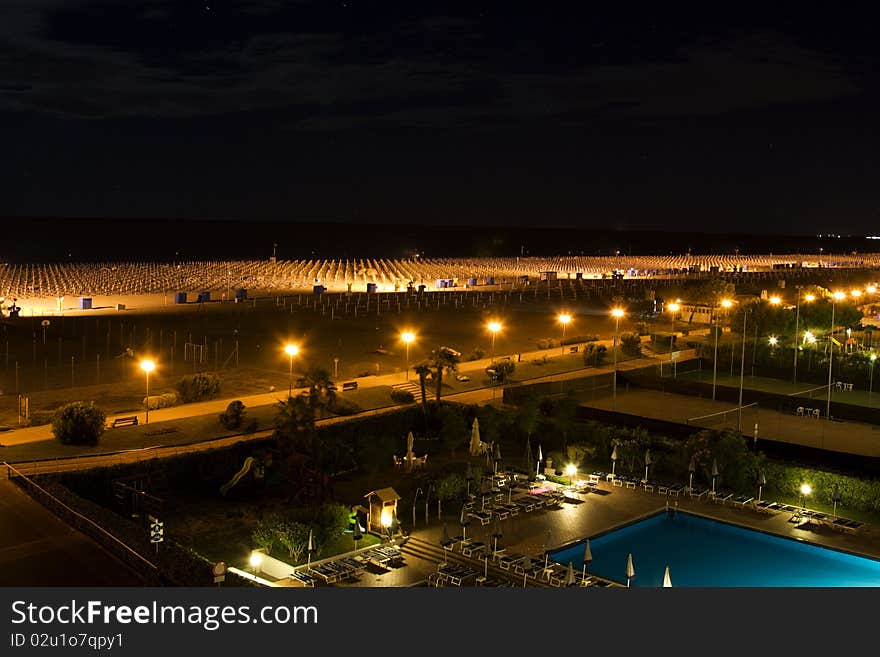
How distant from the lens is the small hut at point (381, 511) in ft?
60.7

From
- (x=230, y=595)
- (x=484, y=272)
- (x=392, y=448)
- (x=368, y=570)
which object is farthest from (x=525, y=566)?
(x=484, y=272)

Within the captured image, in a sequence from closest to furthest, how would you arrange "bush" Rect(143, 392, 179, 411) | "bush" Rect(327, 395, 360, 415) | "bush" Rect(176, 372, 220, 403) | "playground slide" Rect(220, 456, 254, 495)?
1. "playground slide" Rect(220, 456, 254, 495)
2. "bush" Rect(327, 395, 360, 415)
3. "bush" Rect(143, 392, 179, 411)
4. "bush" Rect(176, 372, 220, 403)

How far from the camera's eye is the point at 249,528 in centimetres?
1919

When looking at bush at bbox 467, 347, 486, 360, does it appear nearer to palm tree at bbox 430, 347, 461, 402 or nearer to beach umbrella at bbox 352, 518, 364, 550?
palm tree at bbox 430, 347, 461, 402

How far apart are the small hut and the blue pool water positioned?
331 cm

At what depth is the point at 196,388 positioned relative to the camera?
29.7 m

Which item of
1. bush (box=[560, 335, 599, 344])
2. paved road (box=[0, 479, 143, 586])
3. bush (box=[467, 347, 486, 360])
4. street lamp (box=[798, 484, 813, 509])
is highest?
bush (box=[560, 335, 599, 344])

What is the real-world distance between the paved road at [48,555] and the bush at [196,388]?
1230cm

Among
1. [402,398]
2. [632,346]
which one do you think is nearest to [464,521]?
[402,398]

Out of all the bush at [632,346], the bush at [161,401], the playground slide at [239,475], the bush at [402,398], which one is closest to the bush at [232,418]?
the bush at [161,401]

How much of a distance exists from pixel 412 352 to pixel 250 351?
6.97 meters

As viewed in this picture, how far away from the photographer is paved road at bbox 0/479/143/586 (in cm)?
1339

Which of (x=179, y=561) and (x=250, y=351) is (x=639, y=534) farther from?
(x=250, y=351)

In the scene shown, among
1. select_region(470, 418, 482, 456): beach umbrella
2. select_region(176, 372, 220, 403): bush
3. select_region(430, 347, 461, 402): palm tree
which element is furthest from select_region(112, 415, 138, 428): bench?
select_region(470, 418, 482, 456): beach umbrella
